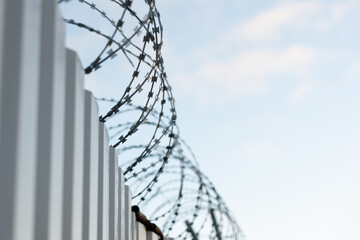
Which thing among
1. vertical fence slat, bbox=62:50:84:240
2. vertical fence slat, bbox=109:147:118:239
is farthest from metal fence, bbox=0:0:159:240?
vertical fence slat, bbox=109:147:118:239

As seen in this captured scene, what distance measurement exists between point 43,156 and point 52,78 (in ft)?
1.25

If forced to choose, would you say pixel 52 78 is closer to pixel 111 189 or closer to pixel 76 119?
pixel 76 119

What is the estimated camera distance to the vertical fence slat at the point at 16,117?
315 cm

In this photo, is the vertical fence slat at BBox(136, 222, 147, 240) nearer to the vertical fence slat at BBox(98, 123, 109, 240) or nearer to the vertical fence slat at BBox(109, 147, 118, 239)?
the vertical fence slat at BBox(109, 147, 118, 239)

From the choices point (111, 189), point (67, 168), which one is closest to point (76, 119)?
point (67, 168)

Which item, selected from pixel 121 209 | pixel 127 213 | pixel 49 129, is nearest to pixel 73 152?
pixel 49 129

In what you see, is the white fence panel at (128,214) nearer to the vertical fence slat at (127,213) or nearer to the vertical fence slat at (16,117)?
the vertical fence slat at (127,213)

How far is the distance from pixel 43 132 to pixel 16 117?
0.46m

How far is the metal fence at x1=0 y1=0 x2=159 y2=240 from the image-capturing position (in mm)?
3174

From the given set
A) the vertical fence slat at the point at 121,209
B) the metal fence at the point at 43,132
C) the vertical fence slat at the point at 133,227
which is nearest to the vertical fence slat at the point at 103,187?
the metal fence at the point at 43,132

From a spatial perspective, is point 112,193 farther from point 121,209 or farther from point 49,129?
point 49,129

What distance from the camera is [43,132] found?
3.64 meters

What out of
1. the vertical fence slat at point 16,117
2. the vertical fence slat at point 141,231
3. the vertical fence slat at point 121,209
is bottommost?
the vertical fence slat at point 16,117

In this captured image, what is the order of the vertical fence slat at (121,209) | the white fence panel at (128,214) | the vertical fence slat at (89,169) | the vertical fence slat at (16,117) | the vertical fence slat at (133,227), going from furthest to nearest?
the vertical fence slat at (133,227) < the white fence panel at (128,214) < the vertical fence slat at (121,209) < the vertical fence slat at (89,169) < the vertical fence slat at (16,117)
